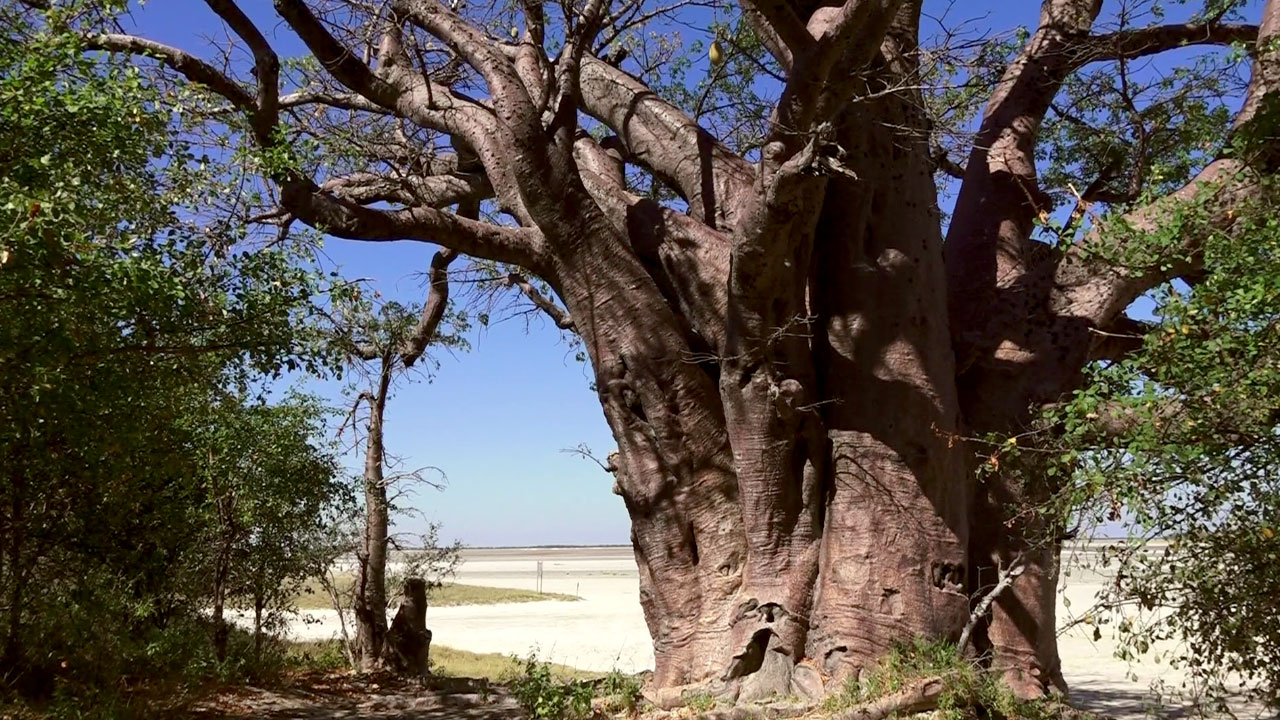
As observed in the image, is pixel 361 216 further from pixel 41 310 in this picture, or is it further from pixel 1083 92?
pixel 1083 92

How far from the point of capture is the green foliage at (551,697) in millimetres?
5836

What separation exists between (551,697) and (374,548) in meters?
5.58

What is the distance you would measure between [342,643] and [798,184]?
28.7 feet

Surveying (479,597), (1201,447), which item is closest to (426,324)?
(1201,447)

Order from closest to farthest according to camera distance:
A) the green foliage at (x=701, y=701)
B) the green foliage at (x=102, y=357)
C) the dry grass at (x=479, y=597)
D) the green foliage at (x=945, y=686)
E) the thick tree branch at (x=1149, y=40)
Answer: the green foliage at (x=102, y=357) < the green foliage at (x=945, y=686) < the green foliage at (x=701, y=701) < the thick tree branch at (x=1149, y=40) < the dry grass at (x=479, y=597)

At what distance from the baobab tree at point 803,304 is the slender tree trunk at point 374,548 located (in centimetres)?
455

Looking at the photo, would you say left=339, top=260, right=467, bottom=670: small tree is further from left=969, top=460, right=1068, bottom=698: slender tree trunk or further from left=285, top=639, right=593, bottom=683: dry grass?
left=969, top=460, right=1068, bottom=698: slender tree trunk

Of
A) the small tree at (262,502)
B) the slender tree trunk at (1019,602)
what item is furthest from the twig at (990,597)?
the small tree at (262,502)

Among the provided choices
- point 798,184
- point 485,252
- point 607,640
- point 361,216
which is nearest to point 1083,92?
point 798,184

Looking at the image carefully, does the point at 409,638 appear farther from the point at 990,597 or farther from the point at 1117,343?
the point at 1117,343

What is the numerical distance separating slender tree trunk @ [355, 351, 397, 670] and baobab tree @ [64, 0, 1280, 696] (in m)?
4.55

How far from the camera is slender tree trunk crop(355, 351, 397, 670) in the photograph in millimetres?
10820

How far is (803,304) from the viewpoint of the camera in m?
5.83

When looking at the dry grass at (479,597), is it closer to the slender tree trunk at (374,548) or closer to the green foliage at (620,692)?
the slender tree trunk at (374,548)
